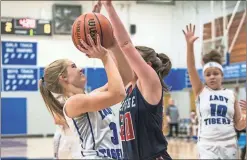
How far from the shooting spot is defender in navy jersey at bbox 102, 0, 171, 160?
262 centimetres

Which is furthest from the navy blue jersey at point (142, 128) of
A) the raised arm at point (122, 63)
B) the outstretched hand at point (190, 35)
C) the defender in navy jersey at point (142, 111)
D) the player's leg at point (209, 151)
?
the player's leg at point (209, 151)

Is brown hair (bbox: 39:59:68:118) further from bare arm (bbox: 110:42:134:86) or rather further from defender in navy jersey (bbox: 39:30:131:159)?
bare arm (bbox: 110:42:134:86)

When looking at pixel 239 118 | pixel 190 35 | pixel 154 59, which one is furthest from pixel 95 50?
pixel 239 118

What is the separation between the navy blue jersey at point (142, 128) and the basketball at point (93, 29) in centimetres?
35

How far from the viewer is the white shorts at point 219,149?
427cm

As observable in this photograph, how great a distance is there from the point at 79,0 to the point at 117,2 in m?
1.73

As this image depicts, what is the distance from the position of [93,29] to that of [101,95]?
388mm

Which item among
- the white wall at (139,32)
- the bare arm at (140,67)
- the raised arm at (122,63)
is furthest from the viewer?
the white wall at (139,32)

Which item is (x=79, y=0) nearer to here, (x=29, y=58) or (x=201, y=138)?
(x=29, y=58)

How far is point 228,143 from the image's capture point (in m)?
4.30

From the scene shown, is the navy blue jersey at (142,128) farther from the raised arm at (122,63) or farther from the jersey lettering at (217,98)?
the jersey lettering at (217,98)

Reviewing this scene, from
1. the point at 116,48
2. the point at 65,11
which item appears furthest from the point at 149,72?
the point at 65,11

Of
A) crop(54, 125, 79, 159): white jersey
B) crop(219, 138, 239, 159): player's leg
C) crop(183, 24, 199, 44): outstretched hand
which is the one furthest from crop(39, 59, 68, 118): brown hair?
crop(54, 125, 79, 159): white jersey

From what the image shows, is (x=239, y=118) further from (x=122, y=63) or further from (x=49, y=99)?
(x=49, y=99)
